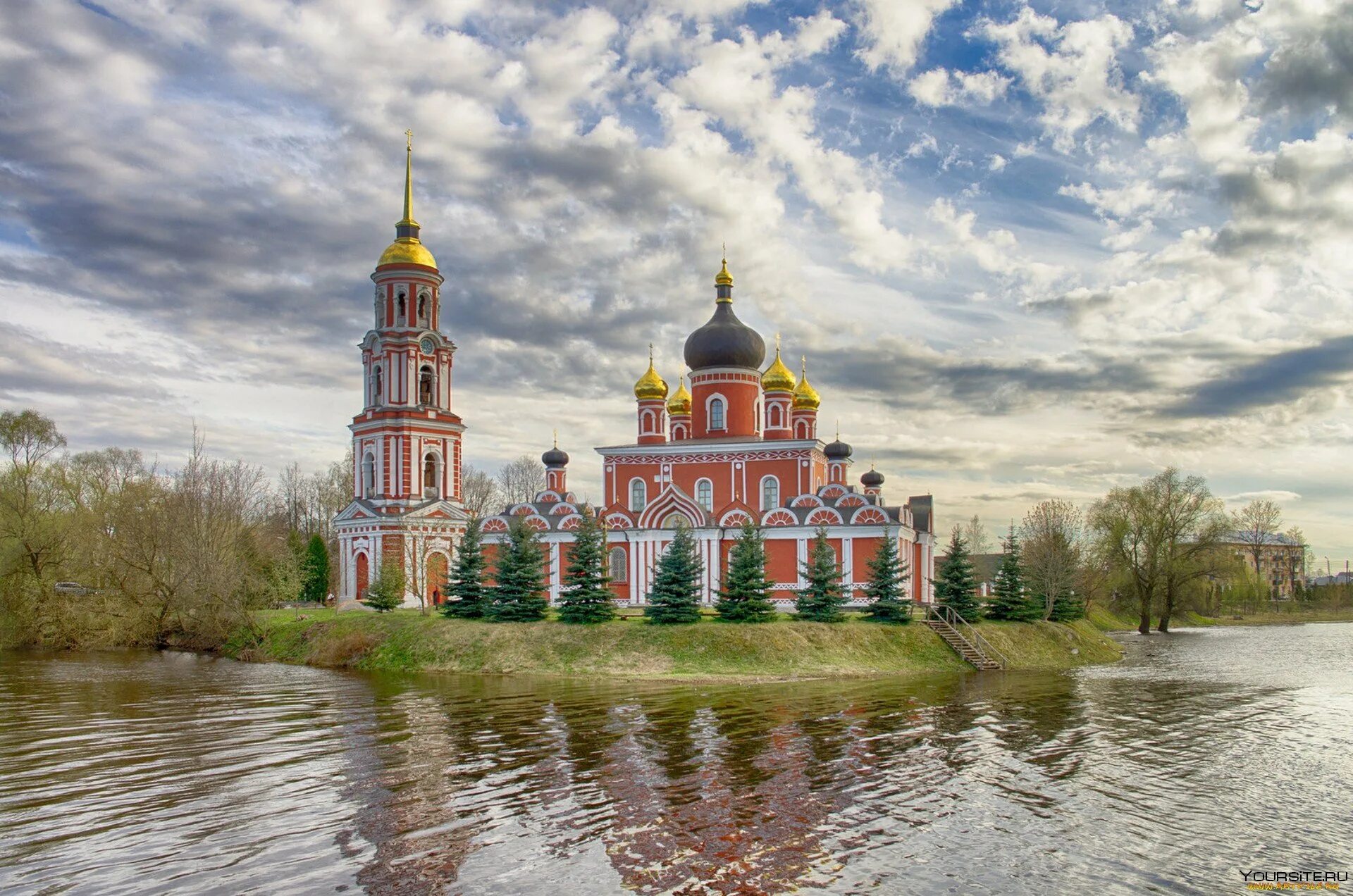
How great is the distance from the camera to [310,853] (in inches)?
461

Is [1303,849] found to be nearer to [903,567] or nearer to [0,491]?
[903,567]

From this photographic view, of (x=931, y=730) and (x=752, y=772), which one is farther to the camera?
(x=931, y=730)

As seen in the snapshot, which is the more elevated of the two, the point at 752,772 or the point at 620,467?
the point at 620,467

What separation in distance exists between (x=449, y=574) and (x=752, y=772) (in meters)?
22.4

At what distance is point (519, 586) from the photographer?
34719 millimetres

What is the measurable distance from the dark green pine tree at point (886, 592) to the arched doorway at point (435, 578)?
19.9 metres

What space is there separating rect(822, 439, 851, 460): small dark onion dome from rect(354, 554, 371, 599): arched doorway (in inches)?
853

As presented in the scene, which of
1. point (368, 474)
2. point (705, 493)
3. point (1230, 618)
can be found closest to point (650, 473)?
point (705, 493)

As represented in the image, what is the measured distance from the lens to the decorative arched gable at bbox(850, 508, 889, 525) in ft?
135

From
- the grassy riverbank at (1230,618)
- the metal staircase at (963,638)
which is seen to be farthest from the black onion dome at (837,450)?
the grassy riverbank at (1230,618)

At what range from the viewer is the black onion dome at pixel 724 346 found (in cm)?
4794

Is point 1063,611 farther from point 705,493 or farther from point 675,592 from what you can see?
point 675,592

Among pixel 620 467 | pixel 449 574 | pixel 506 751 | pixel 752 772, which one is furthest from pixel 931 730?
pixel 620 467

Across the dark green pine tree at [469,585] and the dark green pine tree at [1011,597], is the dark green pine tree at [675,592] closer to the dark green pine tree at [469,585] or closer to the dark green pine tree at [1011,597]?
the dark green pine tree at [469,585]
